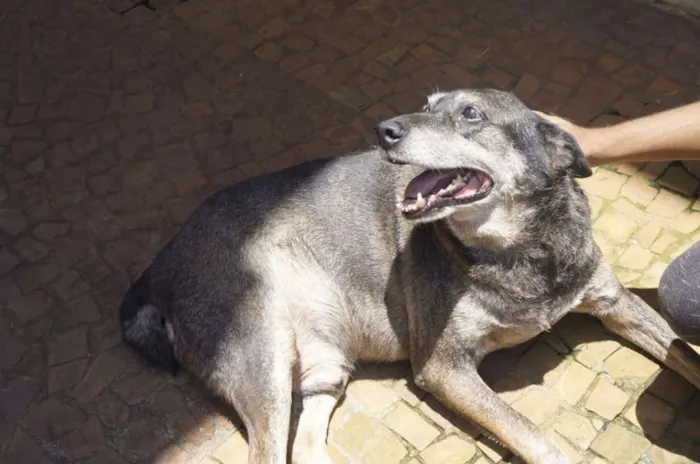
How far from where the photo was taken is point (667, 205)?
5.42 meters

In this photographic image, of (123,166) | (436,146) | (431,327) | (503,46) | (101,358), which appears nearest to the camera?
(436,146)

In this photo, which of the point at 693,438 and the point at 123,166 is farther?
the point at 123,166

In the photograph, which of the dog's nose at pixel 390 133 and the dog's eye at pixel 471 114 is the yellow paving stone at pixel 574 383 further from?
the dog's nose at pixel 390 133

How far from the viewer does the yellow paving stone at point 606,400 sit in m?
4.41

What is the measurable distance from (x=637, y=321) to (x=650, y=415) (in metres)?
0.50

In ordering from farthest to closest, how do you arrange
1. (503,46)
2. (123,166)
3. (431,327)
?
1. (503,46)
2. (123,166)
3. (431,327)

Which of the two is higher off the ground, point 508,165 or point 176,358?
point 508,165

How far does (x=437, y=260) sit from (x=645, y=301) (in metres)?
1.40

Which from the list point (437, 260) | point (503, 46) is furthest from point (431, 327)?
point (503, 46)

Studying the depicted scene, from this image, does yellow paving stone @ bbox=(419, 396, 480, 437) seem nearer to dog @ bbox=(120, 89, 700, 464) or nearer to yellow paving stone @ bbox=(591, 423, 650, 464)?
dog @ bbox=(120, 89, 700, 464)

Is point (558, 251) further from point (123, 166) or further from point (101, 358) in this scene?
point (123, 166)

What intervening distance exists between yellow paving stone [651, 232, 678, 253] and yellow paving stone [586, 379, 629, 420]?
3.53 feet

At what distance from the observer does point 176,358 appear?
180 inches

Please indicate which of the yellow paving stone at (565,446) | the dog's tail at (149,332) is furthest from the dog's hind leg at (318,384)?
the yellow paving stone at (565,446)
